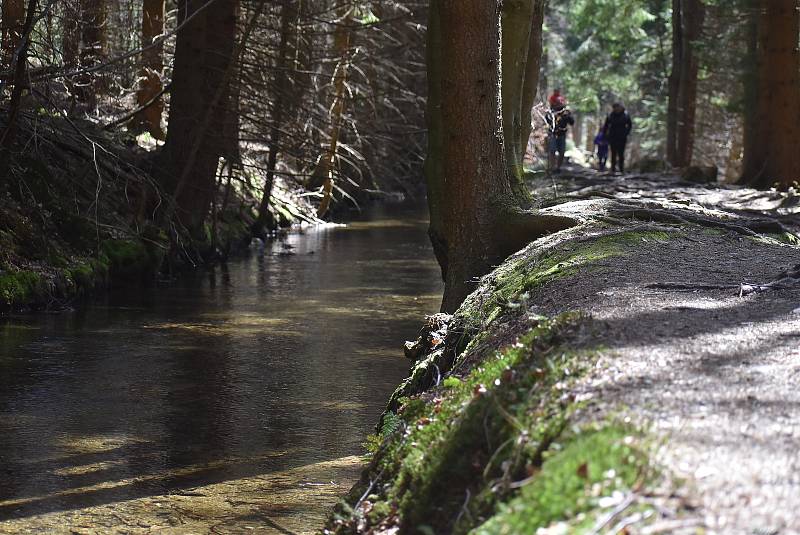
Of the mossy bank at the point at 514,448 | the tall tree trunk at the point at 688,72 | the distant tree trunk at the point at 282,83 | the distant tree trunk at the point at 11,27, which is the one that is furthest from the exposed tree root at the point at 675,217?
the tall tree trunk at the point at 688,72

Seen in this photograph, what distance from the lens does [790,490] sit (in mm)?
3639

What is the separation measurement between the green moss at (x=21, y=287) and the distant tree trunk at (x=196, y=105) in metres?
5.25

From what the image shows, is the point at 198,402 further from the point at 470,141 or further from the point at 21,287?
the point at 21,287

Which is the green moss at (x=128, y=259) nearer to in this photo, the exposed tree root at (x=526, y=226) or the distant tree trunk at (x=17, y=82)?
the distant tree trunk at (x=17, y=82)

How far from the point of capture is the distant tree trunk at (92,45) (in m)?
17.6

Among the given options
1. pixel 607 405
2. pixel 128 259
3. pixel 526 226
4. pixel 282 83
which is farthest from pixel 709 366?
pixel 282 83

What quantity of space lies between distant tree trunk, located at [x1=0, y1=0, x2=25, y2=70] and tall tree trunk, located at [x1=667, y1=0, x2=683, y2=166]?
77.1 feet

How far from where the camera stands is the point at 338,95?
2609cm

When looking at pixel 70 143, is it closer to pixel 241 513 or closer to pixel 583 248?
pixel 583 248

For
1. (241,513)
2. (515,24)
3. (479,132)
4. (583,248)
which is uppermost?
(515,24)

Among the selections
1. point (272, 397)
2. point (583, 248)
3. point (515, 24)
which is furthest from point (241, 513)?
point (515, 24)

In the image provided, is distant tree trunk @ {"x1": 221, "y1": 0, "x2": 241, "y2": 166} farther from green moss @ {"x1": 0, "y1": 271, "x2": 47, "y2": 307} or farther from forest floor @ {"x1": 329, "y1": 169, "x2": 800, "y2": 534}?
forest floor @ {"x1": 329, "y1": 169, "x2": 800, "y2": 534}

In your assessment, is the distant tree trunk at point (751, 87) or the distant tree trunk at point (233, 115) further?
the distant tree trunk at point (751, 87)

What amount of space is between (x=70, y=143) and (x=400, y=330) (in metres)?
6.89
